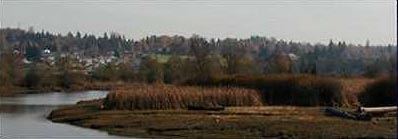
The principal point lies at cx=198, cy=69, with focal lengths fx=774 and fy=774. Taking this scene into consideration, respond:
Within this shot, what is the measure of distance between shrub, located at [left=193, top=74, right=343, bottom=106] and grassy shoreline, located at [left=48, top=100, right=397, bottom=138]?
3.88 meters

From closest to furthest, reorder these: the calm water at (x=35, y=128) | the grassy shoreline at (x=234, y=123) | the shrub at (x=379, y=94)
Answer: the grassy shoreline at (x=234, y=123) < the calm water at (x=35, y=128) < the shrub at (x=379, y=94)

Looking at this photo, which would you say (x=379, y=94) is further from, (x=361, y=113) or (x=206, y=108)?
(x=206, y=108)

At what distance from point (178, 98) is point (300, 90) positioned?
10346 mm

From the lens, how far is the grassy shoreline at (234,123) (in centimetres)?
3966

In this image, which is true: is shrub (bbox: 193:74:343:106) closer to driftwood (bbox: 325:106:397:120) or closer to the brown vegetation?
the brown vegetation

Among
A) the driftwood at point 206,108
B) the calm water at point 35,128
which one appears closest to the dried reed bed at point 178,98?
the driftwood at point 206,108

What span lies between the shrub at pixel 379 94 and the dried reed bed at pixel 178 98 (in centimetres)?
830

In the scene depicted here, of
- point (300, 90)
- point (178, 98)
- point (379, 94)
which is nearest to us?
point (178, 98)

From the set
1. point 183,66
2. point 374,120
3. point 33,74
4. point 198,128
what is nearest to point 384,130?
point 374,120

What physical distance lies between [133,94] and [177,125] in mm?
12574

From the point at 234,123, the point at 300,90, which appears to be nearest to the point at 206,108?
the point at 300,90

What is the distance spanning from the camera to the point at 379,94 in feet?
190

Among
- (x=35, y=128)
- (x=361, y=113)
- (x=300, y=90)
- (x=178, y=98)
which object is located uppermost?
(x=300, y=90)

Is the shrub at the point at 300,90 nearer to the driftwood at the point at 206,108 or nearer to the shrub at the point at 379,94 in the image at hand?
the shrub at the point at 379,94
